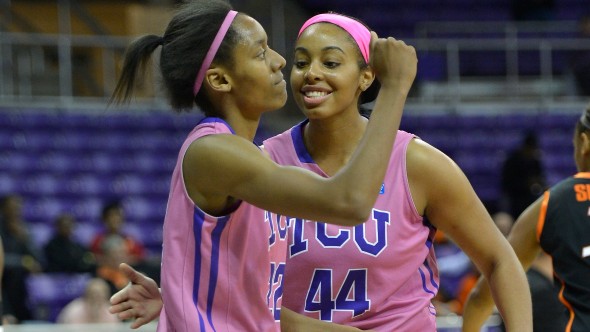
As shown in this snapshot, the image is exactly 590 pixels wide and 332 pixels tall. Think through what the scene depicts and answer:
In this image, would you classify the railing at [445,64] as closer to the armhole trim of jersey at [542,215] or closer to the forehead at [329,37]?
the armhole trim of jersey at [542,215]

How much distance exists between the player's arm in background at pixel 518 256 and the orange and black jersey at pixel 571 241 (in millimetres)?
32

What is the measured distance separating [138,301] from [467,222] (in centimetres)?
102

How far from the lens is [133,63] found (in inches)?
113

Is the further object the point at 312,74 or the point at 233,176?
the point at 312,74

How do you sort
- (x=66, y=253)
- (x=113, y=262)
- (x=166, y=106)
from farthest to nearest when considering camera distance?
(x=166, y=106) < (x=66, y=253) < (x=113, y=262)

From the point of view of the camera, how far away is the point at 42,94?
42.5ft

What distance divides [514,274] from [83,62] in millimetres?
11029

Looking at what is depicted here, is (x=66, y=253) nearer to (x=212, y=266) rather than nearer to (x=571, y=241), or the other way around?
(x=571, y=241)

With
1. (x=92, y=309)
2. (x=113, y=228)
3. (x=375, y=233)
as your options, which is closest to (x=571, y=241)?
(x=375, y=233)

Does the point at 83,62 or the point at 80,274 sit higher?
the point at 83,62

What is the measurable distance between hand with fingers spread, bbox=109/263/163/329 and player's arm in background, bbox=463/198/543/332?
1.29m

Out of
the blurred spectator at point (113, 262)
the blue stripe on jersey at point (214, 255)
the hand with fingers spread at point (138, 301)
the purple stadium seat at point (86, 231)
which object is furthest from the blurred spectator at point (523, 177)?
the blue stripe on jersey at point (214, 255)

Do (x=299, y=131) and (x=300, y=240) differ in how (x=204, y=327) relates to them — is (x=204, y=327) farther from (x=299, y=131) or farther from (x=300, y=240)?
(x=299, y=131)

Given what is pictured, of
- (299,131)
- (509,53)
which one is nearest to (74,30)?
(509,53)
